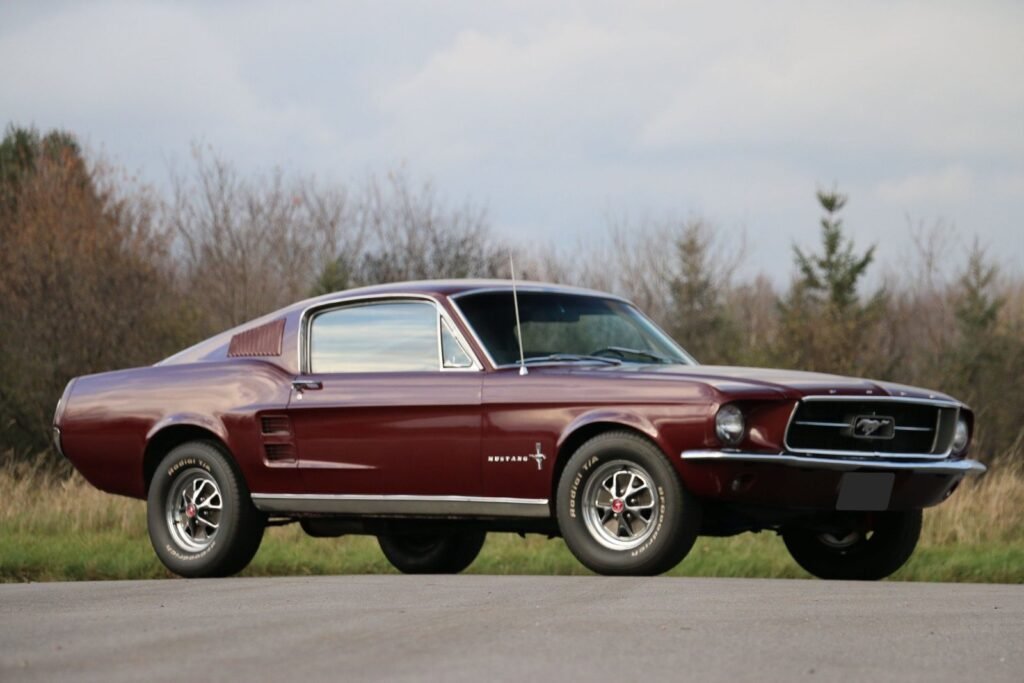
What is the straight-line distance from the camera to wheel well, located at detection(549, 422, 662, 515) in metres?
9.13

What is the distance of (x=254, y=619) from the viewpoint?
714 cm

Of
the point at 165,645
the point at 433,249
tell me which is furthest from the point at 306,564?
the point at 433,249

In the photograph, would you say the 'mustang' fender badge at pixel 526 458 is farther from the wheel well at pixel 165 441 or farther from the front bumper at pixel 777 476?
the wheel well at pixel 165 441

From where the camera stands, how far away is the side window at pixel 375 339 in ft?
33.1

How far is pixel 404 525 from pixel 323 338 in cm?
123

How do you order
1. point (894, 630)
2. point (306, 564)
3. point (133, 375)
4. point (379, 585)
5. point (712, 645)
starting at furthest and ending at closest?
point (306, 564)
point (133, 375)
point (379, 585)
point (894, 630)
point (712, 645)

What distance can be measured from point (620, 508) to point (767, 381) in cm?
98

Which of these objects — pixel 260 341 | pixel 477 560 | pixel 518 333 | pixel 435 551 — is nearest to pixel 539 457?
pixel 518 333

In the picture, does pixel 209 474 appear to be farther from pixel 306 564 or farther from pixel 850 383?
pixel 850 383

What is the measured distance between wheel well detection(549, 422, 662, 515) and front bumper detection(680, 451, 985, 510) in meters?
0.50

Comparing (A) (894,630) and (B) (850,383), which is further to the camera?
(B) (850,383)

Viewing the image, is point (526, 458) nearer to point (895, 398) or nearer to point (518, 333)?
point (518, 333)

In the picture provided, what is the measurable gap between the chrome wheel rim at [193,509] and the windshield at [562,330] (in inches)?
78.9

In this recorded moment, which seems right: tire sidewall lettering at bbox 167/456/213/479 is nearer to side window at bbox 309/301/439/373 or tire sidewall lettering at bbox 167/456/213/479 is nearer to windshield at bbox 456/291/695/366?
side window at bbox 309/301/439/373
